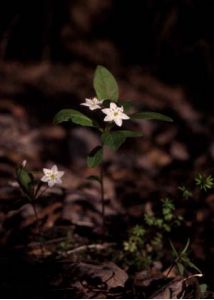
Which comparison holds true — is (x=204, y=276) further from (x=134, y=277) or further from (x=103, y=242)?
(x=103, y=242)

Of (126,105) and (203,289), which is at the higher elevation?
(126,105)

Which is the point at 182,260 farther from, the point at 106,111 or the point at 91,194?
the point at 91,194

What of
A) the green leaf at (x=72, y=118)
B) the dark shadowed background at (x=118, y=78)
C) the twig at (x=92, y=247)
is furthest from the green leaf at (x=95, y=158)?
the dark shadowed background at (x=118, y=78)

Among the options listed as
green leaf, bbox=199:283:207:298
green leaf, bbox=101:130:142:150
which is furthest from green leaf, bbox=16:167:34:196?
green leaf, bbox=199:283:207:298

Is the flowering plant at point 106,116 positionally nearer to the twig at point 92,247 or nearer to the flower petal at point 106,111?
the flower petal at point 106,111

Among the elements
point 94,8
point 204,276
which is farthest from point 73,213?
point 94,8

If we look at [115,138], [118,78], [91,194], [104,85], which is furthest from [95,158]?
[118,78]
